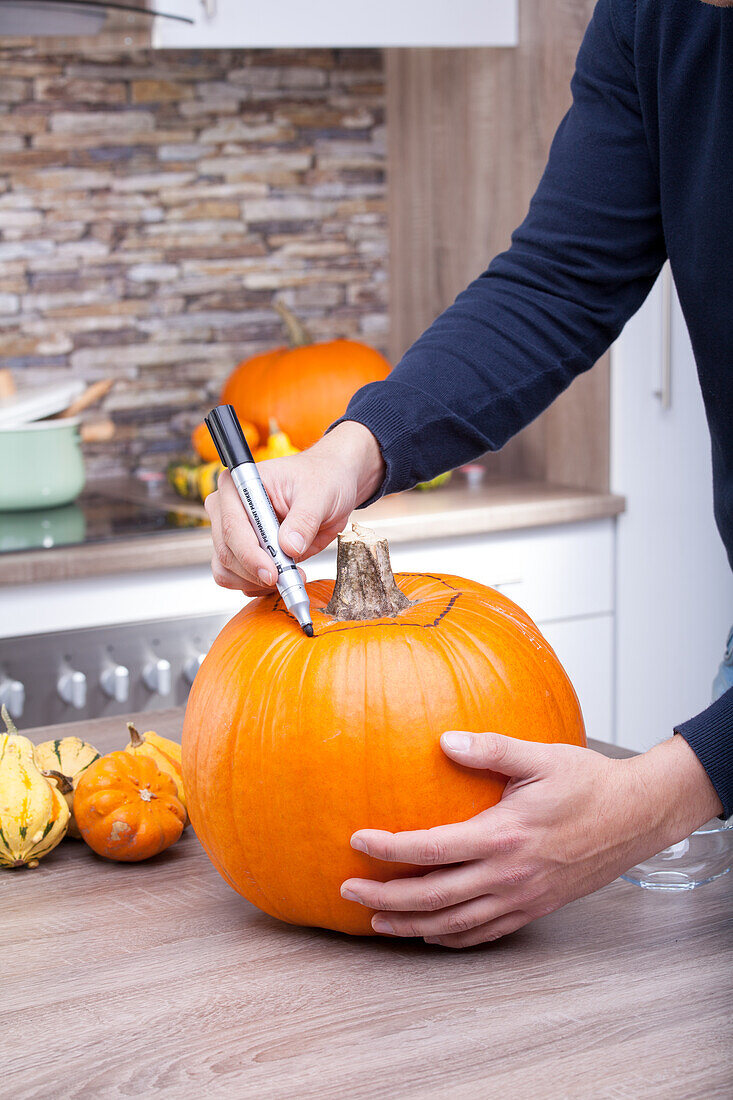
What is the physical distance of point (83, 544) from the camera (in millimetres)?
1715

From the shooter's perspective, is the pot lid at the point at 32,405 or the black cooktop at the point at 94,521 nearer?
the black cooktop at the point at 94,521

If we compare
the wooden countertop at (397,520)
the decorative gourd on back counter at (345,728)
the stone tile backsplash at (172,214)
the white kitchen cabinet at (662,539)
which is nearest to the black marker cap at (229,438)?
the decorative gourd on back counter at (345,728)

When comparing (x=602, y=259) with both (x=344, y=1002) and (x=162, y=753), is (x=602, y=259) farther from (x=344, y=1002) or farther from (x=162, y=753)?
(x=344, y=1002)

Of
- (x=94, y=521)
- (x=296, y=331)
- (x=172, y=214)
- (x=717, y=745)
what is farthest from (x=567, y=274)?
(x=172, y=214)

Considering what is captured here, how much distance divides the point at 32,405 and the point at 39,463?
95mm

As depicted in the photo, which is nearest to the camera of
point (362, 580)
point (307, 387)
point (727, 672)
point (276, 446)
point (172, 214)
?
point (362, 580)

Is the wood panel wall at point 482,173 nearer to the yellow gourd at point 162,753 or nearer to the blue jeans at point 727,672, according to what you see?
the blue jeans at point 727,672

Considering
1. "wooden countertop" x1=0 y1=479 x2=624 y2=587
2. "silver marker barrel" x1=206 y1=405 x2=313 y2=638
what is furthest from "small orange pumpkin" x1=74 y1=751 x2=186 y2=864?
"wooden countertop" x1=0 y1=479 x2=624 y2=587

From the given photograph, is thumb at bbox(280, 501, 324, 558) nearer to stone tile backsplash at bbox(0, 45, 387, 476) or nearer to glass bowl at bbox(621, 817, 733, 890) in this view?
glass bowl at bbox(621, 817, 733, 890)

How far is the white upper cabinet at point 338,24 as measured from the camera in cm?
196

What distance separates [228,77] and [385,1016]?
7.12 ft

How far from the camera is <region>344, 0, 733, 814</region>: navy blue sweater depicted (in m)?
0.93

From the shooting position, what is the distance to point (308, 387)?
81.2 inches

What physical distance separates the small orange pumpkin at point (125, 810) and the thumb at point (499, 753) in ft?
0.78
